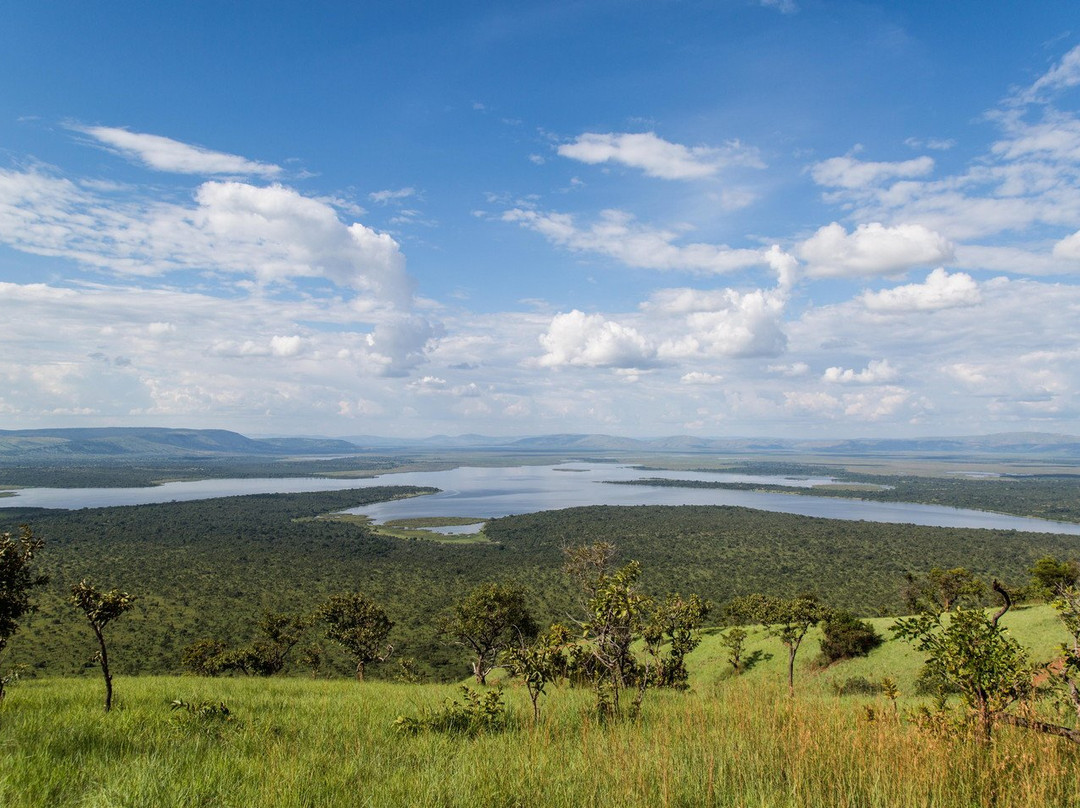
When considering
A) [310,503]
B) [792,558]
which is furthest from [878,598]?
[310,503]

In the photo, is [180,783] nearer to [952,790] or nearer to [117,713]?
[117,713]

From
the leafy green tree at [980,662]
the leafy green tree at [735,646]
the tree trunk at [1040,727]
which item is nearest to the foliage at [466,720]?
the leafy green tree at [980,662]

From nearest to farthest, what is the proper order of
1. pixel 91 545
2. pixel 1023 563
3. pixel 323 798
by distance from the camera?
pixel 323 798
pixel 1023 563
pixel 91 545

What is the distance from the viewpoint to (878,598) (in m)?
67.6

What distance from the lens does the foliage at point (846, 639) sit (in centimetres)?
3133

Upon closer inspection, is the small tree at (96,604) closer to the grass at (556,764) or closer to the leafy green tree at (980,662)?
the grass at (556,764)

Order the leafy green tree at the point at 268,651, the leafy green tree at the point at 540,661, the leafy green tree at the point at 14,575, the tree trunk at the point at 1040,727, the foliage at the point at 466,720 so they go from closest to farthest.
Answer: the tree trunk at the point at 1040,727
the foliage at the point at 466,720
the leafy green tree at the point at 540,661
the leafy green tree at the point at 14,575
the leafy green tree at the point at 268,651

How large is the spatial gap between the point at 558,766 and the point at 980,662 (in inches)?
175

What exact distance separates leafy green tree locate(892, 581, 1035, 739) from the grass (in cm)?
35

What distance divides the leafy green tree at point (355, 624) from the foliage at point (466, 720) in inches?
1106

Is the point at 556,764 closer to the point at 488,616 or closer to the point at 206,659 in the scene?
the point at 488,616

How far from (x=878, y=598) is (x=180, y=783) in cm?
8046

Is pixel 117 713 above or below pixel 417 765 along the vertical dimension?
below

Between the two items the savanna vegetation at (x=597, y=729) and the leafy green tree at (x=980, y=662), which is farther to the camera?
the leafy green tree at (x=980, y=662)
